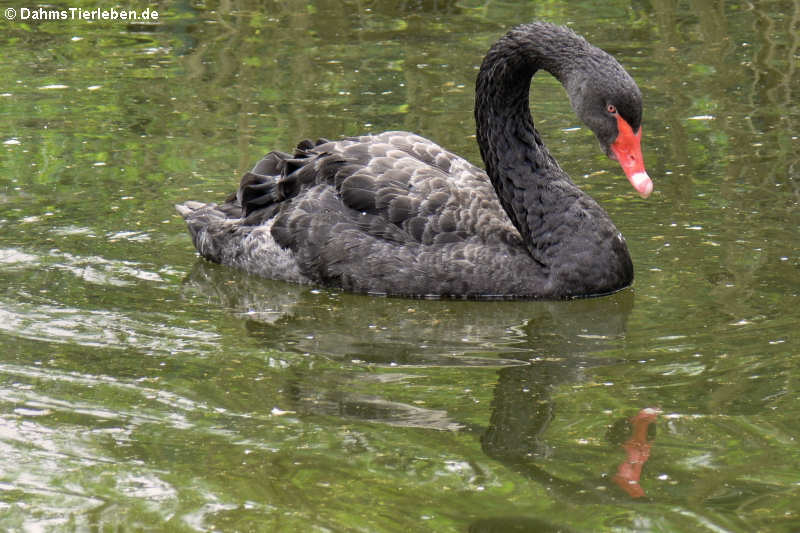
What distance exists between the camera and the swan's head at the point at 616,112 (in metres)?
6.38

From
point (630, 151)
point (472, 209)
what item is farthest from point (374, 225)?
point (630, 151)

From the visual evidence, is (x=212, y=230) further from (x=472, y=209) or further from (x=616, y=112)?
(x=616, y=112)

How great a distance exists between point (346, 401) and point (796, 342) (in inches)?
78.5

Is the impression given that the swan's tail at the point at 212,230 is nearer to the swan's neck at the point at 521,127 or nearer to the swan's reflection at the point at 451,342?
the swan's reflection at the point at 451,342

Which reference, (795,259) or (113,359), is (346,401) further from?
(795,259)

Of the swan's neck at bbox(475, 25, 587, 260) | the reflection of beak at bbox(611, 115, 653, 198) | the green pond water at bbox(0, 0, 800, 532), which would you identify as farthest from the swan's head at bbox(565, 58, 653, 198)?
the green pond water at bbox(0, 0, 800, 532)

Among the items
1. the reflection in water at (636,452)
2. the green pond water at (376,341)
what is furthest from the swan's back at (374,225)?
the reflection in water at (636,452)

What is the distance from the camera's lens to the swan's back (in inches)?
267

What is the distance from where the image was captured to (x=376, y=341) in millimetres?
6098

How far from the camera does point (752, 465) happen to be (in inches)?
180

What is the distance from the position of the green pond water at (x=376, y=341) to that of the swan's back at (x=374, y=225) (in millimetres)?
147

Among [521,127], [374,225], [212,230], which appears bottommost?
[212,230]

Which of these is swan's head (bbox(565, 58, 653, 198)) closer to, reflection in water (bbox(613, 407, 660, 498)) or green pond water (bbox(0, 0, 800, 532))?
green pond water (bbox(0, 0, 800, 532))

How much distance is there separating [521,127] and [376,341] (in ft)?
5.67
